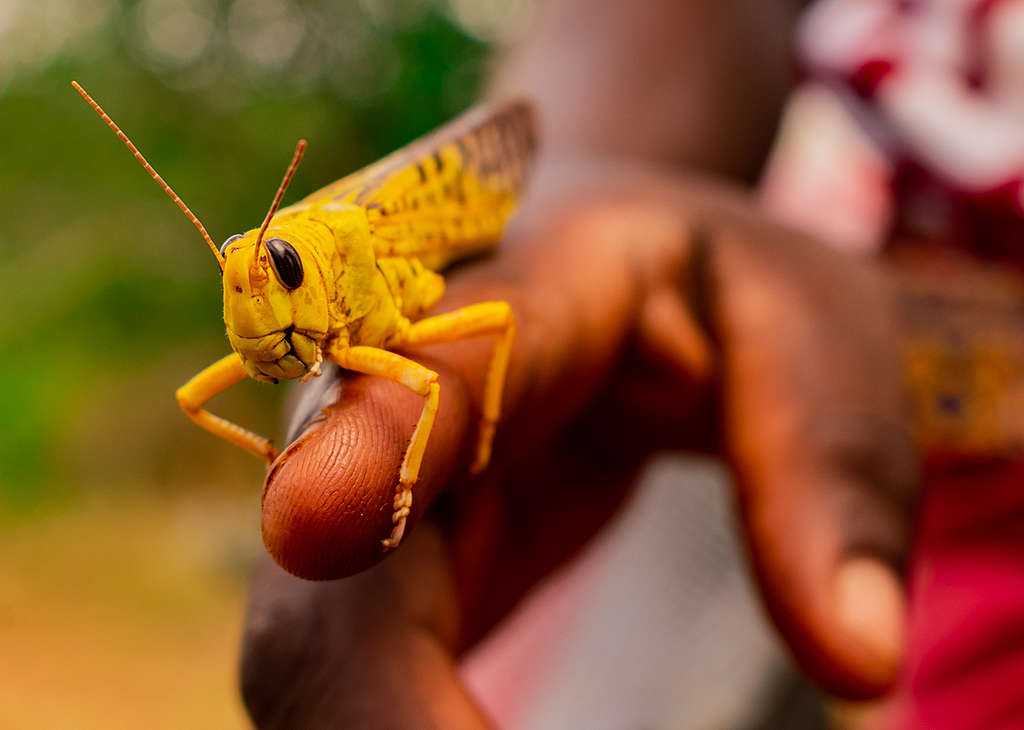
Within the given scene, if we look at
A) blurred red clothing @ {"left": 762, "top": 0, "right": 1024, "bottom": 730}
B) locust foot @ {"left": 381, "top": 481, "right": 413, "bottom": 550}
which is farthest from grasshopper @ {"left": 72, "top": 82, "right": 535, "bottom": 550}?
blurred red clothing @ {"left": 762, "top": 0, "right": 1024, "bottom": 730}

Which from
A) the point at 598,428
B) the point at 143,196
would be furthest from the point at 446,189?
the point at 143,196

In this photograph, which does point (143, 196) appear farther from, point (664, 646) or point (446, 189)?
point (446, 189)

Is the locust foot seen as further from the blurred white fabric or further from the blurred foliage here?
the blurred foliage

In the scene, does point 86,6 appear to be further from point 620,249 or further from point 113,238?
point 620,249

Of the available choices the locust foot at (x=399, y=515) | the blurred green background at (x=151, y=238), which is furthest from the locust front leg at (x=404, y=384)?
the blurred green background at (x=151, y=238)

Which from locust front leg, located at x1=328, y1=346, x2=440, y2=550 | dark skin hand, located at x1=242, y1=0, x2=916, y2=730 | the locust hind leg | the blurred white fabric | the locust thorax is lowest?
the blurred white fabric
